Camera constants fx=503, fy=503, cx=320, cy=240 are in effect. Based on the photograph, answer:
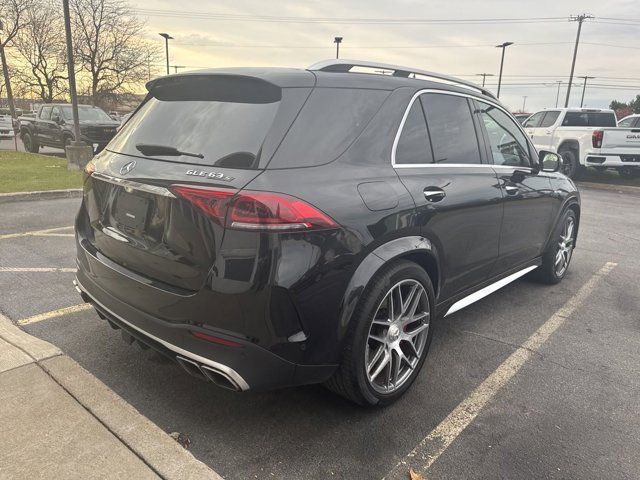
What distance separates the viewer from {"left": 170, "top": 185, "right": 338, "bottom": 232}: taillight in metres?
2.13

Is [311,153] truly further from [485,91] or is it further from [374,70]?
[485,91]

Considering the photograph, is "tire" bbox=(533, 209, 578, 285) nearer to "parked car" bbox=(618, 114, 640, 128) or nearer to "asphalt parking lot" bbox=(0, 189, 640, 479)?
"asphalt parking lot" bbox=(0, 189, 640, 479)

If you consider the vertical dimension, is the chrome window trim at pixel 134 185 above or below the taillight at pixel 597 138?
above

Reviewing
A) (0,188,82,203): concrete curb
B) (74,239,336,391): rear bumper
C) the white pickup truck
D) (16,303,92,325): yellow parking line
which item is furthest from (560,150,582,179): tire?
(74,239,336,391): rear bumper

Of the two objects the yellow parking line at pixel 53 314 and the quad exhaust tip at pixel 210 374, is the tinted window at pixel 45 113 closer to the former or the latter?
the yellow parking line at pixel 53 314

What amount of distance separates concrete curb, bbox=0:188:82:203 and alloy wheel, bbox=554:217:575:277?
7.62 m

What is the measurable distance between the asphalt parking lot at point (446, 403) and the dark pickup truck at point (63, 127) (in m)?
11.6

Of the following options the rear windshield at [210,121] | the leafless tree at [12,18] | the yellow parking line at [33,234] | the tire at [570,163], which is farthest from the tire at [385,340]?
the leafless tree at [12,18]

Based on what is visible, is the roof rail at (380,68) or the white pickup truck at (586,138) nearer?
the roof rail at (380,68)

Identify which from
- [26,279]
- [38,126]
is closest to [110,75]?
[38,126]

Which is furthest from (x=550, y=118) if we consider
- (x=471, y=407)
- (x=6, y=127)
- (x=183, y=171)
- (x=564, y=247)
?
(x=6, y=127)

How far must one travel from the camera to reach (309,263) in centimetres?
221

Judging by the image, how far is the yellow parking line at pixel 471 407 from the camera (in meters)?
2.41

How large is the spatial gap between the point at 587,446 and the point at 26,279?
450cm
